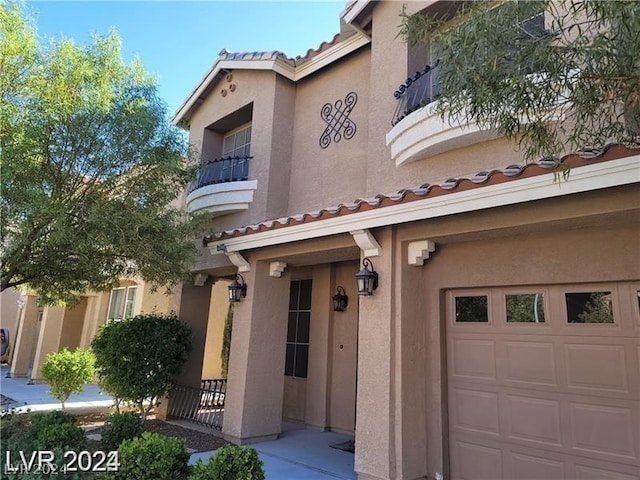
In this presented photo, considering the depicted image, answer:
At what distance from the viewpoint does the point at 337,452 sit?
27.1 feet

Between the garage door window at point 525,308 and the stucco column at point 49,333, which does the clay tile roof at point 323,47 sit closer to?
the garage door window at point 525,308

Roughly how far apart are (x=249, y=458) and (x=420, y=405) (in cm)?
274

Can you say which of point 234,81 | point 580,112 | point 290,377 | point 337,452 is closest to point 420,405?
point 337,452

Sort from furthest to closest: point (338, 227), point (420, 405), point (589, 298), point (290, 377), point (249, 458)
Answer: point (290, 377)
point (338, 227)
point (420, 405)
point (589, 298)
point (249, 458)

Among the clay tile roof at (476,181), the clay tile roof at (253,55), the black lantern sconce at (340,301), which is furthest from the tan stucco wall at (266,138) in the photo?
the black lantern sconce at (340,301)

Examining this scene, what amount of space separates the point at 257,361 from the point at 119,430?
8.82ft

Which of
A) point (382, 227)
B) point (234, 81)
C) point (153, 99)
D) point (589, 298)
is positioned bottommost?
point (589, 298)

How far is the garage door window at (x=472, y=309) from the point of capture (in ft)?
21.2

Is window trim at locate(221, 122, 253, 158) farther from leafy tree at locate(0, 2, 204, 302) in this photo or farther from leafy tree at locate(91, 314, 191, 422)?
leafy tree at locate(91, 314, 191, 422)

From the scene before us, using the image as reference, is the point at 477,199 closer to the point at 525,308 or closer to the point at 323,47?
the point at 525,308

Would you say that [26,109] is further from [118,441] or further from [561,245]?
[561,245]

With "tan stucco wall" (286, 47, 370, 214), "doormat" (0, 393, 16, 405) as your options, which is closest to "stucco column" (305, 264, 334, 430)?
"tan stucco wall" (286, 47, 370, 214)

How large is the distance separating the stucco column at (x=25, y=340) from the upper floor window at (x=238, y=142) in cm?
1340

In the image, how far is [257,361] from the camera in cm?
882
